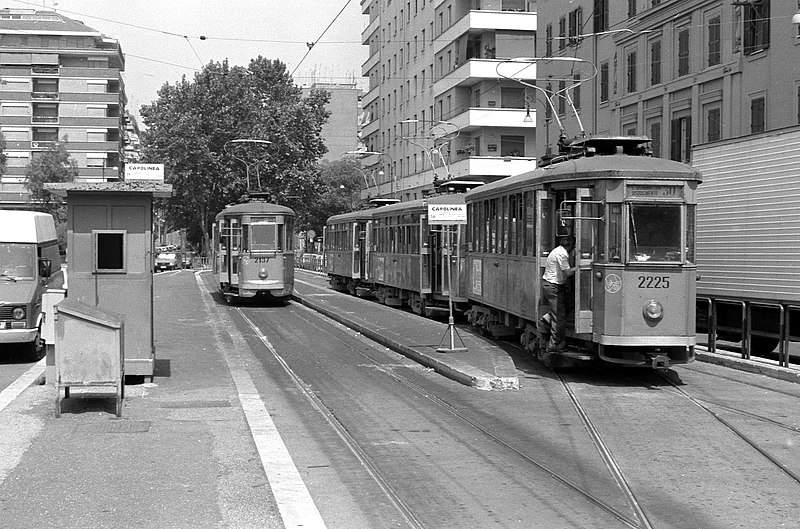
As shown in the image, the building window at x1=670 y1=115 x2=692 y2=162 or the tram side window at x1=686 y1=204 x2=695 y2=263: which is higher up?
the building window at x1=670 y1=115 x2=692 y2=162

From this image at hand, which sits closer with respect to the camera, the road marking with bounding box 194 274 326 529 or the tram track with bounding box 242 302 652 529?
the road marking with bounding box 194 274 326 529

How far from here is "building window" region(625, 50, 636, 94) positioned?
38188mm

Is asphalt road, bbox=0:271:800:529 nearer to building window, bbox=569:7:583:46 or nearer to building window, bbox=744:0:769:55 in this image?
building window, bbox=744:0:769:55

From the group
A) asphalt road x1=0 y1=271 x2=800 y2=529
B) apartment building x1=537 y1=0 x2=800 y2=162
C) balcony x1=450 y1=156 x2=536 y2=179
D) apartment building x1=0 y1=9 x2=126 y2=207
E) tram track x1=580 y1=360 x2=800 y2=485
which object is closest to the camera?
asphalt road x1=0 y1=271 x2=800 y2=529

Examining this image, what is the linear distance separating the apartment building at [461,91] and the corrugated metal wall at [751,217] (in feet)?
96.8

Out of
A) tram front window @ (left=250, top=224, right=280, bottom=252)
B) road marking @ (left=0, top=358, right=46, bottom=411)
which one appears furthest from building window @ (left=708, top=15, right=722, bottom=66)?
road marking @ (left=0, top=358, right=46, bottom=411)

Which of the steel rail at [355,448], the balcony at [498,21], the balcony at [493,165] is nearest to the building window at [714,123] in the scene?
the steel rail at [355,448]

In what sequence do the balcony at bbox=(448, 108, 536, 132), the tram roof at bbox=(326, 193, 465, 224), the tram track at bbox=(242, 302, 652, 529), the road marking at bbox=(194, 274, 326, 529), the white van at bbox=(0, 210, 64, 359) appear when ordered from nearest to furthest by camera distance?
the road marking at bbox=(194, 274, 326, 529)
the tram track at bbox=(242, 302, 652, 529)
the white van at bbox=(0, 210, 64, 359)
the tram roof at bbox=(326, 193, 465, 224)
the balcony at bbox=(448, 108, 536, 132)

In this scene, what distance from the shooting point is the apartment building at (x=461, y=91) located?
5641cm

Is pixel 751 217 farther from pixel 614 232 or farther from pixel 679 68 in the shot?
pixel 679 68

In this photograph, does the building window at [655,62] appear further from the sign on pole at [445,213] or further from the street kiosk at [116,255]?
the street kiosk at [116,255]

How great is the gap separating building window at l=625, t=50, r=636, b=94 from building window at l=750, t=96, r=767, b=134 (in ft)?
27.4

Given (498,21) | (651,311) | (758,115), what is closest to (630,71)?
(758,115)

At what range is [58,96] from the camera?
289ft
